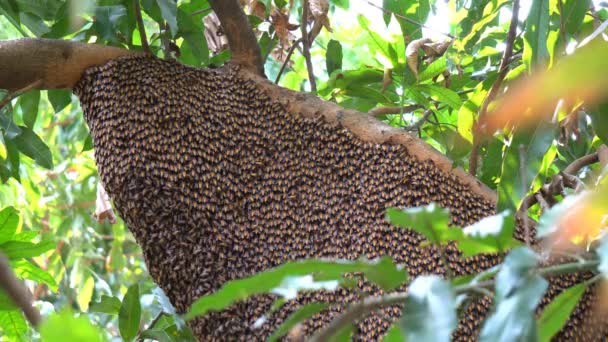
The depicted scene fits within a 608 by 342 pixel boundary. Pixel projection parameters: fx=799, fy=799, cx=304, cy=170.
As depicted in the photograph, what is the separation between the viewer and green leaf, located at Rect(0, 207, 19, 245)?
7.37 feet

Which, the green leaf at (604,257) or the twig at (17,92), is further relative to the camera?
the twig at (17,92)

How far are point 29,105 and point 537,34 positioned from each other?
1767 millimetres

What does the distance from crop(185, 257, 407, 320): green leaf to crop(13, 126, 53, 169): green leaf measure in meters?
1.79

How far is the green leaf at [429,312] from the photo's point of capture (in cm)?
97

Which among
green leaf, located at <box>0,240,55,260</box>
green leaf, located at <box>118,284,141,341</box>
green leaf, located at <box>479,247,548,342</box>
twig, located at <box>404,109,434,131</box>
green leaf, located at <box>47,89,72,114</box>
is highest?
green leaf, located at <box>479,247,548,342</box>

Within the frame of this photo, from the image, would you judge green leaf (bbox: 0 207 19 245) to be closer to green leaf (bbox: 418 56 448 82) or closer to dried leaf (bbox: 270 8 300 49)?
dried leaf (bbox: 270 8 300 49)

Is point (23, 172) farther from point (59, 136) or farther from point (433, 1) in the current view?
point (433, 1)

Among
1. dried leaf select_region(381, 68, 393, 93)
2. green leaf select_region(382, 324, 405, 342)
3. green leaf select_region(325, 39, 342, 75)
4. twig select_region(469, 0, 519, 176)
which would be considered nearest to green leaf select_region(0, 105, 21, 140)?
green leaf select_region(325, 39, 342, 75)

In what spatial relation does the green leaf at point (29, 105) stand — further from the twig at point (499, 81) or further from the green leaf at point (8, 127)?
the twig at point (499, 81)

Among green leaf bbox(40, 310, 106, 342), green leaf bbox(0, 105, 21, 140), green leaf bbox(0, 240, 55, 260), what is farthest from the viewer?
green leaf bbox(0, 105, 21, 140)

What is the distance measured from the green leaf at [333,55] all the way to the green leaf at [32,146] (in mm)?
1043

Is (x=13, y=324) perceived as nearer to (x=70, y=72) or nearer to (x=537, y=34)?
(x=70, y=72)

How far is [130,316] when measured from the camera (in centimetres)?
239

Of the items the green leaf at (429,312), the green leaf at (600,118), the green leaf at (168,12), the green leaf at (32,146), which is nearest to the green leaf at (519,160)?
the green leaf at (600,118)
